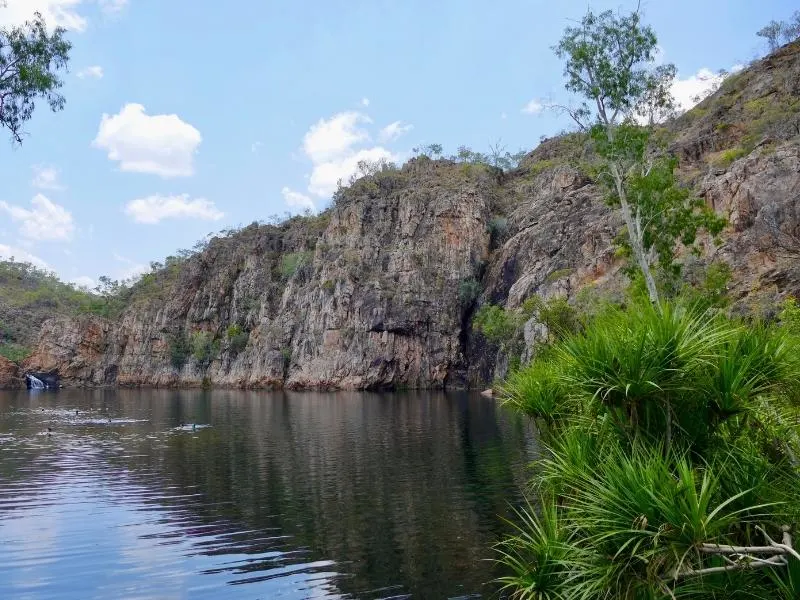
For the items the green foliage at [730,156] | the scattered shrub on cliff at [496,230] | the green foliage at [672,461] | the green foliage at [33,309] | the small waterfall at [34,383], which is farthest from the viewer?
the green foliage at [33,309]

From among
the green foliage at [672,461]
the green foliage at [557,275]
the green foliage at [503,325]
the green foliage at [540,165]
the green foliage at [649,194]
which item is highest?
the green foliage at [540,165]

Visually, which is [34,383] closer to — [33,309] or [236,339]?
[236,339]

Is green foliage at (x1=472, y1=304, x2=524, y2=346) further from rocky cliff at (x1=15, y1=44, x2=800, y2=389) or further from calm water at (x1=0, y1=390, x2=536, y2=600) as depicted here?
calm water at (x1=0, y1=390, x2=536, y2=600)

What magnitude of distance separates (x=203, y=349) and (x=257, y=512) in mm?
131122

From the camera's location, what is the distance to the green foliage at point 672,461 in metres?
8.14

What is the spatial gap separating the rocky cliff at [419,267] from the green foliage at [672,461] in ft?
152

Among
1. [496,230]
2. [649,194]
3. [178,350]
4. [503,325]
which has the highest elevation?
[496,230]

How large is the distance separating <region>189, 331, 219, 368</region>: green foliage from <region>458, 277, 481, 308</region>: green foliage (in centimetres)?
6032

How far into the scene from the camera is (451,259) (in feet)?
416

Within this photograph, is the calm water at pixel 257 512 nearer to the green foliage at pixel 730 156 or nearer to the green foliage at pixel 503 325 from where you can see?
the green foliage at pixel 503 325

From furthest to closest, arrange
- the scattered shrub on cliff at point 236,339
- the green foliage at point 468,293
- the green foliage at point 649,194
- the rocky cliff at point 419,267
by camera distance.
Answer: the scattered shrub on cliff at point 236,339, the green foliage at point 468,293, the rocky cliff at point 419,267, the green foliage at point 649,194

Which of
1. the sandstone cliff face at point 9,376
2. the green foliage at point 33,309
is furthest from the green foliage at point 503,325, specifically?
the green foliage at point 33,309

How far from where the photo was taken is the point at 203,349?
146500 millimetres

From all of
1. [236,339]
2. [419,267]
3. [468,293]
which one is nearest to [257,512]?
[468,293]
